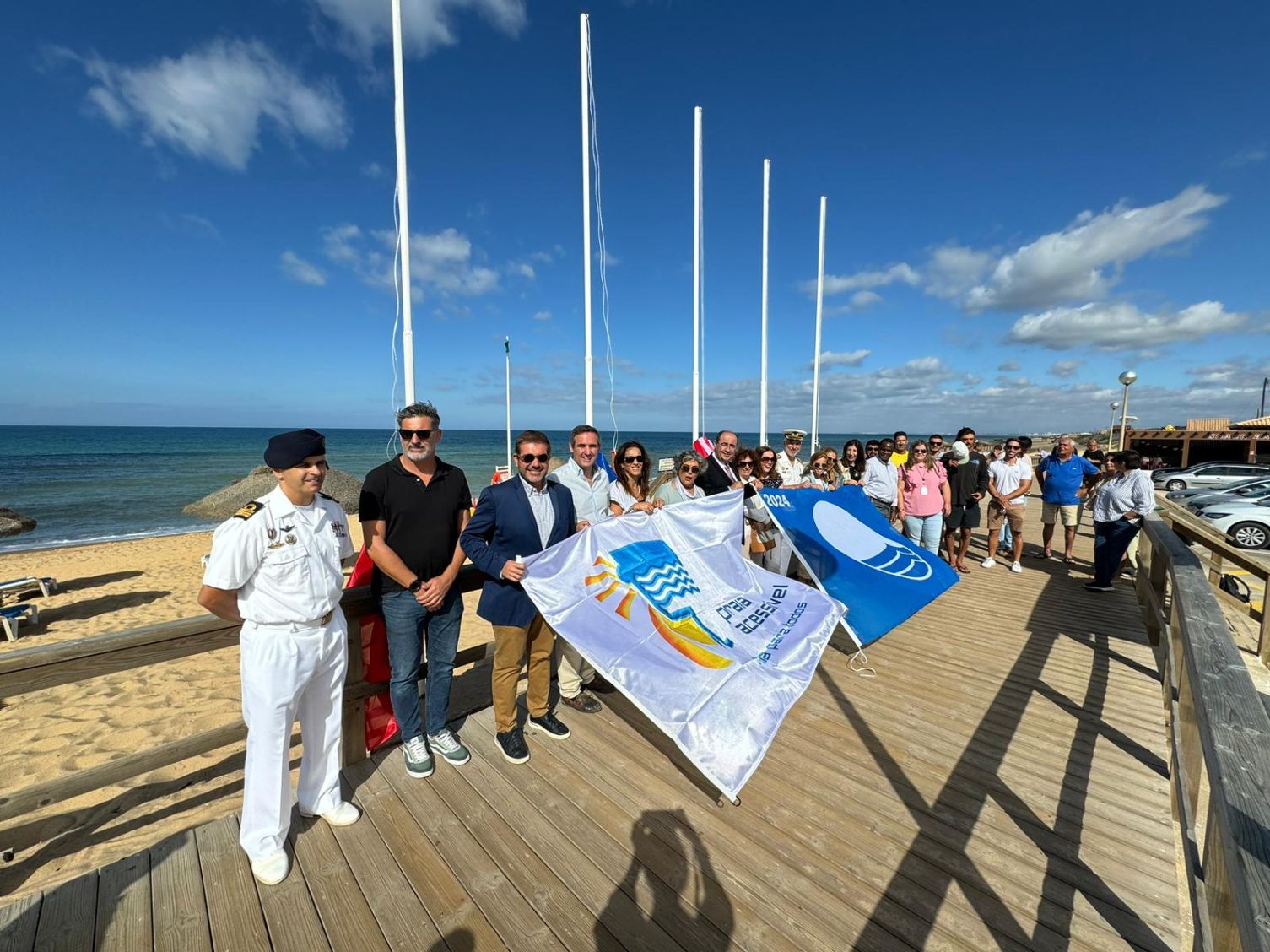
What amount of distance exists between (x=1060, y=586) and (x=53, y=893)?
940cm

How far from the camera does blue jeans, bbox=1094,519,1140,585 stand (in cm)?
657

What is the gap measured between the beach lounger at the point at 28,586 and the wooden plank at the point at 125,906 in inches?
430

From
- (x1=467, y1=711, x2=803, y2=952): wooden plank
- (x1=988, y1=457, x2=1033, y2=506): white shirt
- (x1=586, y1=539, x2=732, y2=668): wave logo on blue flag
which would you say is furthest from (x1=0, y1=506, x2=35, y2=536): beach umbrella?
(x1=988, y1=457, x2=1033, y2=506): white shirt

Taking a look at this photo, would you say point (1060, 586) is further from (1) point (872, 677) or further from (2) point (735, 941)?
(2) point (735, 941)

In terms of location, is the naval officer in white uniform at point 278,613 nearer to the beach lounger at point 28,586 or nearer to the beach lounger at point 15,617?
the beach lounger at point 15,617

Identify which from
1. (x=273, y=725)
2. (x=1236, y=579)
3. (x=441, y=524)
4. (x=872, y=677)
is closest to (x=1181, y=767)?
(x=872, y=677)

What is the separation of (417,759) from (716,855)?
5.72ft

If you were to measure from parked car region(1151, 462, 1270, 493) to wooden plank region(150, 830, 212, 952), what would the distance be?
90.9 ft

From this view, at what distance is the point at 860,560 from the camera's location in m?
5.05

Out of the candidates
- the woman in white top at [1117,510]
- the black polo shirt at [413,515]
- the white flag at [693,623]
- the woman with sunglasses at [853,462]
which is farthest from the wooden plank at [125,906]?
the woman in white top at [1117,510]

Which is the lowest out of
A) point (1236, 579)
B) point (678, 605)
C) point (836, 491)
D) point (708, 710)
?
point (1236, 579)

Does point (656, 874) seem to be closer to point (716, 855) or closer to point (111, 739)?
point (716, 855)

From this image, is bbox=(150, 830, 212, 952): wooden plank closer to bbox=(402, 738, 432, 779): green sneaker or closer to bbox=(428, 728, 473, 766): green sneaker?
bbox=(402, 738, 432, 779): green sneaker

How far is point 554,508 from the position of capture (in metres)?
3.44
